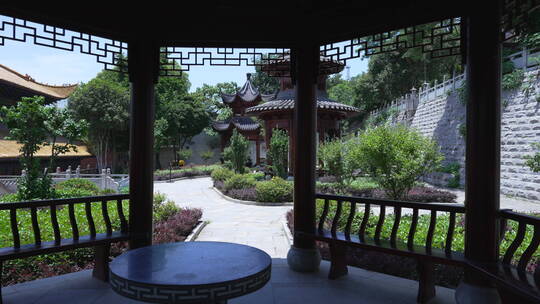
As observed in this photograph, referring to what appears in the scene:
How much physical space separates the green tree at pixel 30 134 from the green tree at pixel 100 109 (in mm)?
13340

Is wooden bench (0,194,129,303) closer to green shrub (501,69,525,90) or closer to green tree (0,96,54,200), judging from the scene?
green tree (0,96,54,200)

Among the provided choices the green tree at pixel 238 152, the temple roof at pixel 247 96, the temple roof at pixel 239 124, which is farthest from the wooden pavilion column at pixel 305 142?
the temple roof at pixel 247 96

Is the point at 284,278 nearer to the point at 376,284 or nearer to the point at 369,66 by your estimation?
the point at 376,284

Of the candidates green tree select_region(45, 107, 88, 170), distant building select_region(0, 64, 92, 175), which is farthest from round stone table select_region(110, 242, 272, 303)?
distant building select_region(0, 64, 92, 175)

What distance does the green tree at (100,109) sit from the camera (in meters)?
25.0

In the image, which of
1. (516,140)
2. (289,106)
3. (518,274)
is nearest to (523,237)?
(518,274)

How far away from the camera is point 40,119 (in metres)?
12.3

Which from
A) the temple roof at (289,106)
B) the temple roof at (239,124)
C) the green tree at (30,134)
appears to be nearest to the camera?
the green tree at (30,134)

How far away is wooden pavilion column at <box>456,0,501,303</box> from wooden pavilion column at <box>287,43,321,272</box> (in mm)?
1820

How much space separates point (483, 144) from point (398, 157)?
21.1ft

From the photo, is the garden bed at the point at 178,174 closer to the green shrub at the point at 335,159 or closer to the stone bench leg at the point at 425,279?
the green shrub at the point at 335,159

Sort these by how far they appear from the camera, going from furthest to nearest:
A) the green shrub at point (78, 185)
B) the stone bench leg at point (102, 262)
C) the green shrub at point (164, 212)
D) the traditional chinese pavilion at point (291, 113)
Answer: the traditional chinese pavilion at point (291, 113)
the green shrub at point (78, 185)
the green shrub at point (164, 212)
the stone bench leg at point (102, 262)

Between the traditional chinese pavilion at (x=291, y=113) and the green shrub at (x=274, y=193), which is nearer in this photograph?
the green shrub at (x=274, y=193)

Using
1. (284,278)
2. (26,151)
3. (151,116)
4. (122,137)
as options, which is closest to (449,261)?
(284,278)
